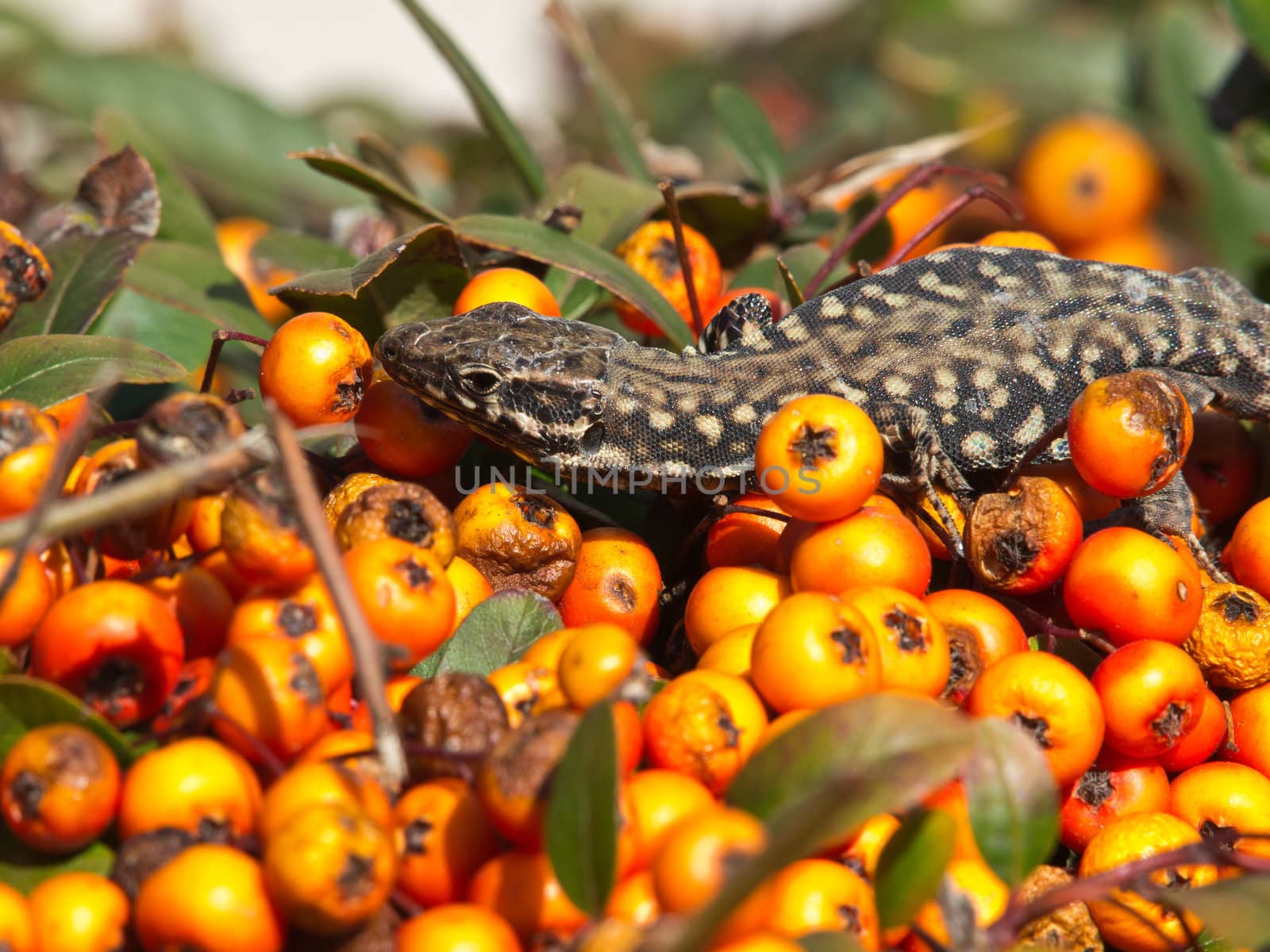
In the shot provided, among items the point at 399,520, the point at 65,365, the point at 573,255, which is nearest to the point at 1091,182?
the point at 573,255

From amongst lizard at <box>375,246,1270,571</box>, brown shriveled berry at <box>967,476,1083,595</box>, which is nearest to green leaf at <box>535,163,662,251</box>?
lizard at <box>375,246,1270,571</box>

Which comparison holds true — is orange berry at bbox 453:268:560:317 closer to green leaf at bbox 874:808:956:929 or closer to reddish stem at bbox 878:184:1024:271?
reddish stem at bbox 878:184:1024:271

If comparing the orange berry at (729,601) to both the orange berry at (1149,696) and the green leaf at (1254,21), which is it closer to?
the orange berry at (1149,696)

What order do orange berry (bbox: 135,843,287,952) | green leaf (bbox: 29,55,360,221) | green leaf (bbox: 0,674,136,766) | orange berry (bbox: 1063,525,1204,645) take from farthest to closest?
1. green leaf (bbox: 29,55,360,221)
2. orange berry (bbox: 1063,525,1204,645)
3. green leaf (bbox: 0,674,136,766)
4. orange berry (bbox: 135,843,287,952)

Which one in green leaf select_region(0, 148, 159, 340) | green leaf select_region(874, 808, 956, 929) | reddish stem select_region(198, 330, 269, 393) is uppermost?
green leaf select_region(0, 148, 159, 340)

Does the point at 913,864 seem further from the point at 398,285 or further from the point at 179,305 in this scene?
the point at 179,305

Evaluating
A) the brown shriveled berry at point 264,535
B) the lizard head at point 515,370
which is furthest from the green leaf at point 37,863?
the lizard head at point 515,370

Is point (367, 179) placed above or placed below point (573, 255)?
above

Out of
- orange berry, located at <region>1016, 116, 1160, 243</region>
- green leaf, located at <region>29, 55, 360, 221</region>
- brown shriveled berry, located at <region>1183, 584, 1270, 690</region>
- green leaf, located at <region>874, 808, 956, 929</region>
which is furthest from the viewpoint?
orange berry, located at <region>1016, 116, 1160, 243</region>
